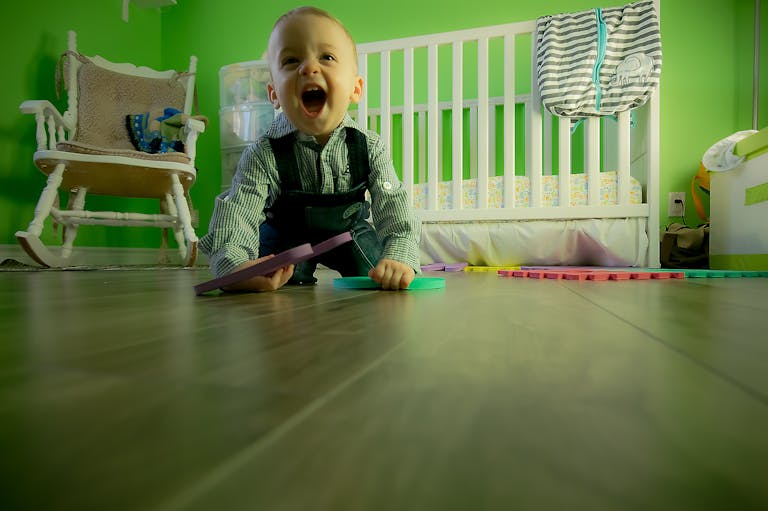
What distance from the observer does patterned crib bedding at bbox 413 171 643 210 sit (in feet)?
5.98

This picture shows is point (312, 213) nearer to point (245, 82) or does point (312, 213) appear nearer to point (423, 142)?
point (423, 142)

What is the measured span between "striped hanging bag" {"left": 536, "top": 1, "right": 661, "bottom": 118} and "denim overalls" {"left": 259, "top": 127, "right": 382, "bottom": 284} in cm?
111

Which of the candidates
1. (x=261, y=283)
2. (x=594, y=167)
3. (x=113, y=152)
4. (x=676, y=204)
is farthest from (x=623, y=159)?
(x=113, y=152)

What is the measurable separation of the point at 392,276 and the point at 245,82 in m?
2.11

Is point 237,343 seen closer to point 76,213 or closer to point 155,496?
point 155,496

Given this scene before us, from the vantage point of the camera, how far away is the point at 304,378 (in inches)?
8.7

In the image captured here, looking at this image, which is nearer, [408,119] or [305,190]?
[305,190]

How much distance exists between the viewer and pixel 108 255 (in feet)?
8.36

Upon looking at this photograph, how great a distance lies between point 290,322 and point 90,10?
2.96 metres

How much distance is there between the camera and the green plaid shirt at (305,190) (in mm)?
854

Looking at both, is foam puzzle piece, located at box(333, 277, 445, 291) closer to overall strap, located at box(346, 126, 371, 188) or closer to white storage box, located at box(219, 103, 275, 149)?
overall strap, located at box(346, 126, 371, 188)

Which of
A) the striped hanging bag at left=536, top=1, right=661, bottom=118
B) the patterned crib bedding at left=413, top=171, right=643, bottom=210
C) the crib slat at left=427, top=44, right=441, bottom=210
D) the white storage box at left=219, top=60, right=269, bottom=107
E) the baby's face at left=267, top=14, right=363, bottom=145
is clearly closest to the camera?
the baby's face at left=267, top=14, right=363, bottom=145

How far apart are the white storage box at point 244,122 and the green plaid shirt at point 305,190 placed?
1.58 metres

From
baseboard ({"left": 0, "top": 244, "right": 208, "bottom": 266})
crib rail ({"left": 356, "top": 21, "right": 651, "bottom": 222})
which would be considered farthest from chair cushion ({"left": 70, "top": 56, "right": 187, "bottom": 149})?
crib rail ({"left": 356, "top": 21, "right": 651, "bottom": 222})
